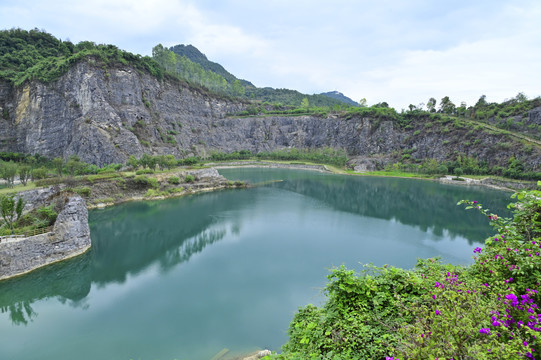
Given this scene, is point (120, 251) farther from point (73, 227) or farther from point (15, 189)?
point (15, 189)

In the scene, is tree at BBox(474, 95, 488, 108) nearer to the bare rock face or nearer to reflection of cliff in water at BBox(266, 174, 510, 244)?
reflection of cliff in water at BBox(266, 174, 510, 244)

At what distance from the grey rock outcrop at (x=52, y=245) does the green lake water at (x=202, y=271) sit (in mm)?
710

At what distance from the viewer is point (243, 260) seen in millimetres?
18812

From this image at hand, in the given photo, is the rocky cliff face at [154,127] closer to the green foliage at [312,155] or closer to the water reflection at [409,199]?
the green foliage at [312,155]

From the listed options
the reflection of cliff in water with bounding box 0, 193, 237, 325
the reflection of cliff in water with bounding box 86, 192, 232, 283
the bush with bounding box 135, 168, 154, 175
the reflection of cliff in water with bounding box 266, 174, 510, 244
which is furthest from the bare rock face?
the reflection of cliff in water with bounding box 266, 174, 510, 244

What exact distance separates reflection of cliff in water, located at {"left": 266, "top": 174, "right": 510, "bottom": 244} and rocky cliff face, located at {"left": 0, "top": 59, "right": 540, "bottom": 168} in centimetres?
2139

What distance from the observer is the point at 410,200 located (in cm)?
4056

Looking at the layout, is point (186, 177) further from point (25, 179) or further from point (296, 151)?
point (296, 151)

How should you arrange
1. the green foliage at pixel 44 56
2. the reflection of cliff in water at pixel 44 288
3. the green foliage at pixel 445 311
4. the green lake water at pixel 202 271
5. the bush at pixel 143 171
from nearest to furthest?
1. the green foliage at pixel 445 311
2. the green lake water at pixel 202 271
3. the reflection of cliff in water at pixel 44 288
4. the bush at pixel 143 171
5. the green foliage at pixel 44 56

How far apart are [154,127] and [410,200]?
58835mm

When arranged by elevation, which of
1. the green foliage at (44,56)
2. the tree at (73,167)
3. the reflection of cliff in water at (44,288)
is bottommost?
the reflection of cliff in water at (44,288)

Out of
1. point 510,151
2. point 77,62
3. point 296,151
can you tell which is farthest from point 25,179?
point 510,151

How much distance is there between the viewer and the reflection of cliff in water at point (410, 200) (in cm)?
2869

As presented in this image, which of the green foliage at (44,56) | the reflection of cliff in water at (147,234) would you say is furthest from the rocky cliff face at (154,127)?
the reflection of cliff in water at (147,234)
